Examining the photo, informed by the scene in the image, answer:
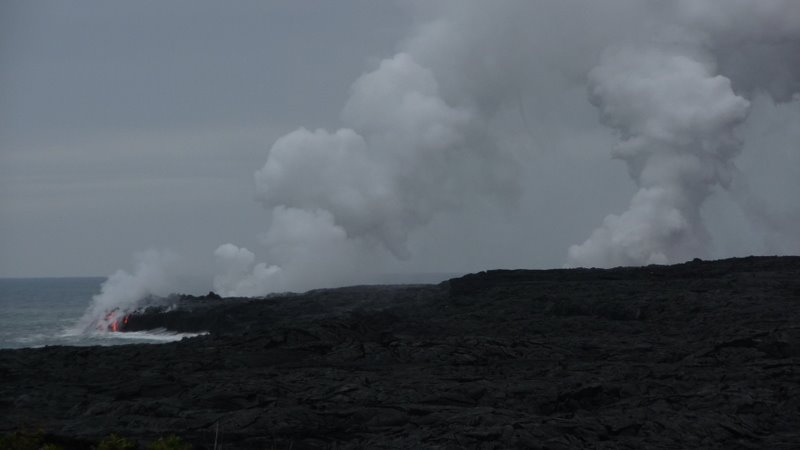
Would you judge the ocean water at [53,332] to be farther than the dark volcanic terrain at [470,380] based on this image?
Yes

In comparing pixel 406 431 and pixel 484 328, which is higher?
pixel 484 328

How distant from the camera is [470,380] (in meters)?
32.0

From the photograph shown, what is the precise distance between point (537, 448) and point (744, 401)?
25.0 ft

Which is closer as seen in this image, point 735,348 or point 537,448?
point 537,448

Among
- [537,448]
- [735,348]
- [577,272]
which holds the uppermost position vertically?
[577,272]

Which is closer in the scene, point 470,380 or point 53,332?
point 470,380

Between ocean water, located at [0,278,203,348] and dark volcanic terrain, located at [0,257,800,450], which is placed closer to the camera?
dark volcanic terrain, located at [0,257,800,450]

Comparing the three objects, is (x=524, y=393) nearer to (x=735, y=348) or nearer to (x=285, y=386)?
(x=285, y=386)

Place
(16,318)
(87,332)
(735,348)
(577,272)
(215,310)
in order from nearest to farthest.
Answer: (735,348)
(577,272)
(215,310)
(87,332)
(16,318)

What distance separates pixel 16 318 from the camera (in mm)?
118875

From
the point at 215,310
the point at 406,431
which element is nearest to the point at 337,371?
the point at 406,431

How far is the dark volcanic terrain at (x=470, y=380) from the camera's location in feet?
83.7

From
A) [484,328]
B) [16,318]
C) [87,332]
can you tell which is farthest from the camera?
[16,318]

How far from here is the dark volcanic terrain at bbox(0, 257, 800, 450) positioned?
1004 inches
